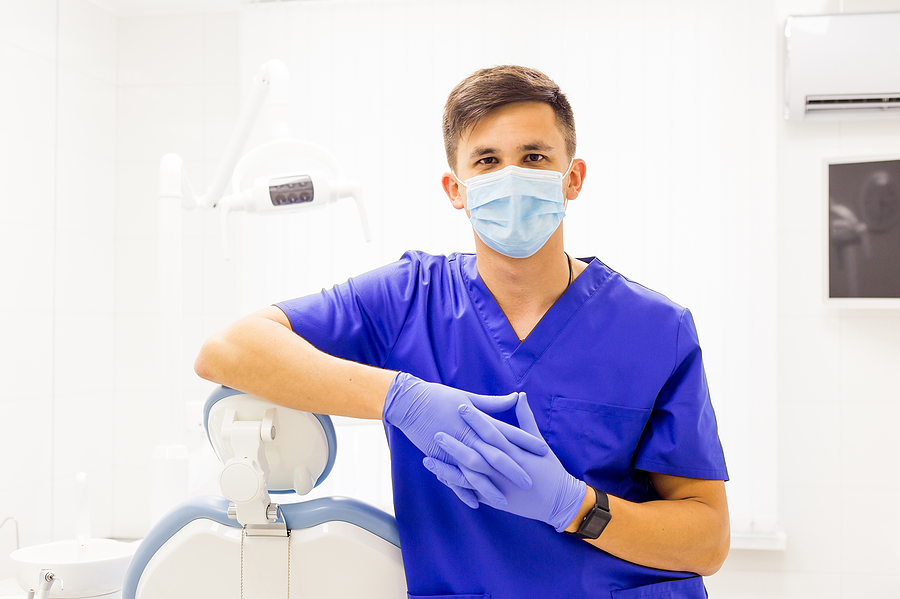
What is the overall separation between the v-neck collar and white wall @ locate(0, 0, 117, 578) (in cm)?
190

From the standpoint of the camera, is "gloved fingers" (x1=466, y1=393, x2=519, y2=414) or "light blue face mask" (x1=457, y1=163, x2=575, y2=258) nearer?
"gloved fingers" (x1=466, y1=393, x2=519, y2=414)

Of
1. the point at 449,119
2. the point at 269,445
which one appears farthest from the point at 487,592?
the point at 449,119

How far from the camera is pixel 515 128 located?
101 centimetres

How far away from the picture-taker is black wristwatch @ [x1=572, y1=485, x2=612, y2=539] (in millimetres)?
854

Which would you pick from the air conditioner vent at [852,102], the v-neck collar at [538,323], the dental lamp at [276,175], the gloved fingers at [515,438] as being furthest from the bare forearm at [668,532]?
the air conditioner vent at [852,102]

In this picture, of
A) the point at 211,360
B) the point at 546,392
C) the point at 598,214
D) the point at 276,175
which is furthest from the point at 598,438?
the point at 598,214

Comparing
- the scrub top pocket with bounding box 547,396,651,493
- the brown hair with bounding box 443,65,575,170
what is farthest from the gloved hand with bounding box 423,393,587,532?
the brown hair with bounding box 443,65,575,170

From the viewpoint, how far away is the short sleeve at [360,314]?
101cm

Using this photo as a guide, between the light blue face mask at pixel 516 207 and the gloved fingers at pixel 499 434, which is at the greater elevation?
the light blue face mask at pixel 516 207

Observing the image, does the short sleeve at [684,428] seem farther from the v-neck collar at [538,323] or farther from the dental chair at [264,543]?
the dental chair at [264,543]

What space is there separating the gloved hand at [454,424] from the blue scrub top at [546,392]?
0.14m

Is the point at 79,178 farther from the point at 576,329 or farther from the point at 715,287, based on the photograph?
the point at 715,287

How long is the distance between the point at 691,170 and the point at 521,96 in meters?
1.49

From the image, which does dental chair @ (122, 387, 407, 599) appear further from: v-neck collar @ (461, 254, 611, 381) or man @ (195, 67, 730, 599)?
v-neck collar @ (461, 254, 611, 381)
